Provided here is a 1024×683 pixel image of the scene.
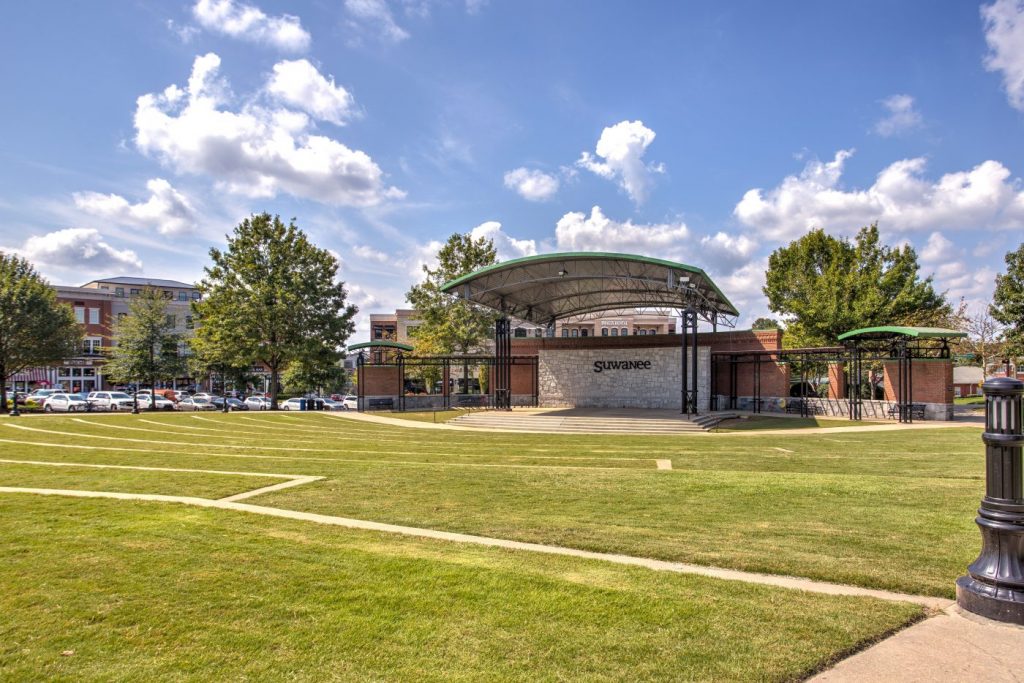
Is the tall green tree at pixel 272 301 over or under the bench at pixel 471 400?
over

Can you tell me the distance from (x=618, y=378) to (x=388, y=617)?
33.7 m

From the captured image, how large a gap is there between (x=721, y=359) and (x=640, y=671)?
118 feet

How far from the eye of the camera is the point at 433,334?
45.2 metres

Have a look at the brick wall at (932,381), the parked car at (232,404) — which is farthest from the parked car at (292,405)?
the brick wall at (932,381)

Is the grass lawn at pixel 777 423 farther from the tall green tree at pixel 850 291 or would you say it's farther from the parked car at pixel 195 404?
the parked car at pixel 195 404

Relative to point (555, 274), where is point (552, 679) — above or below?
below

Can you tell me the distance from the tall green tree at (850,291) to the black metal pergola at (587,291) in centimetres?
904

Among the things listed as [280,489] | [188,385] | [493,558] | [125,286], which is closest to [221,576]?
[493,558]

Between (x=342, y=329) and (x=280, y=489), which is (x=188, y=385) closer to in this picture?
(x=342, y=329)

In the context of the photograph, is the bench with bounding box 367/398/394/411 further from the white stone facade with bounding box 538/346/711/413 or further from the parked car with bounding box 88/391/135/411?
the parked car with bounding box 88/391/135/411

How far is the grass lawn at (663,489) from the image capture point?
6762 mm

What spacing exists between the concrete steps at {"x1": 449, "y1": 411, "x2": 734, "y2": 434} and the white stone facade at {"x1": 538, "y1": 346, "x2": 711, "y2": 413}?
17.2ft

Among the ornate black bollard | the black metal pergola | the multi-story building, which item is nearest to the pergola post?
the black metal pergola

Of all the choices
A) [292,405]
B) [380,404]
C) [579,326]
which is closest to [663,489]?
[380,404]
